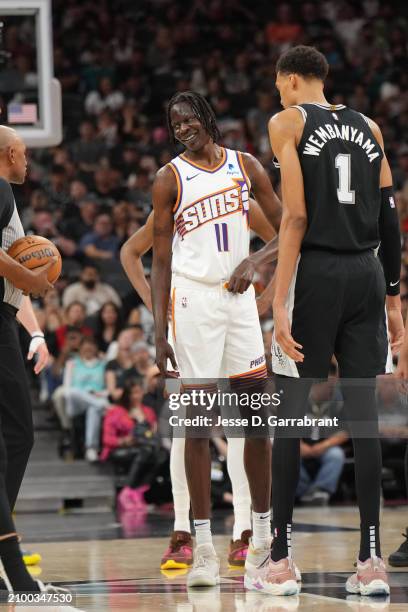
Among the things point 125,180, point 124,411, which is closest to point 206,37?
point 125,180

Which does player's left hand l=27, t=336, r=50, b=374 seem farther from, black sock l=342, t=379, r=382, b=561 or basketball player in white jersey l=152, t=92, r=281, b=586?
black sock l=342, t=379, r=382, b=561

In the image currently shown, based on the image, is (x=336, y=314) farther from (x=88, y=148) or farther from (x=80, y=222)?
(x=88, y=148)

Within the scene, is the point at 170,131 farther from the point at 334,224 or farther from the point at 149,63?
the point at 149,63

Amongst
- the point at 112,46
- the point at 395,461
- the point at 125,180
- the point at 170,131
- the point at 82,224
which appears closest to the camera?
the point at 170,131

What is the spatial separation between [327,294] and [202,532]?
137cm

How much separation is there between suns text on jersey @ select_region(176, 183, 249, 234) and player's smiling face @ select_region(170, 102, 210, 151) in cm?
28

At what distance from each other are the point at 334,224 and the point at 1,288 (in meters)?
1.52

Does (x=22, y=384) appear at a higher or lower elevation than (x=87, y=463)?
higher

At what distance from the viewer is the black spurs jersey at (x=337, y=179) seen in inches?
201

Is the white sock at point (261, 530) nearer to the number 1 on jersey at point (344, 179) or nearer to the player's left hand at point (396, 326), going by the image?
the player's left hand at point (396, 326)

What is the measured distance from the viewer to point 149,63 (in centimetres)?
1988

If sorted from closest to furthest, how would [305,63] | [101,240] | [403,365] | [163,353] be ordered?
[403,365], [305,63], [163,353], [101,240]

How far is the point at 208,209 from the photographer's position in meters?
5.77

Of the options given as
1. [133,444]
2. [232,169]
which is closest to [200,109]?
[232,169]
